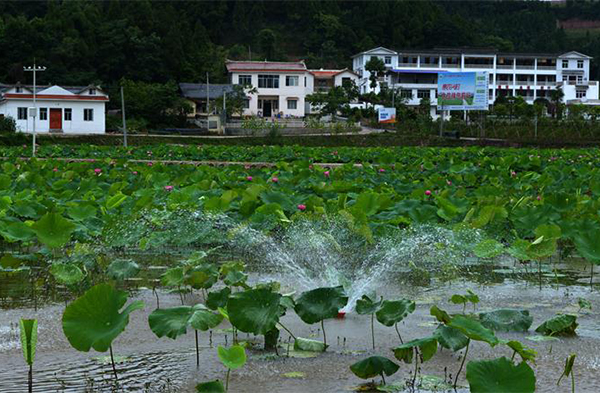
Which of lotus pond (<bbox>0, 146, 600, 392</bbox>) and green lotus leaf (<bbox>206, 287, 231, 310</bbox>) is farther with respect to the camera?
green lotus leaf (<bbox>206, 287, 231, 310</bbox>)

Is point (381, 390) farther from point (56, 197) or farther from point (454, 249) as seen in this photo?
point (56, 197)

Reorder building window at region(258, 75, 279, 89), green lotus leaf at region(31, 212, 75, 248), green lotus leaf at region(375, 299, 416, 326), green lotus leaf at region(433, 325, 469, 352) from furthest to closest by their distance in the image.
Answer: building window at region(258, 75, 279, 89) < green lotus leaf at region(31, 212, 75, 248) < green lotus leaf at region(375, 299, 416, 326) < green lotus leaf at region(433, 325, 469, 352)

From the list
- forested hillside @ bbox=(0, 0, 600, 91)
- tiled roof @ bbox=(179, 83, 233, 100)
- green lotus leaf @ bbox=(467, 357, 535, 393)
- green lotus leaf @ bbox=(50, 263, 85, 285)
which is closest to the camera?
green lotus leaf @ bbox=(467, 357, 535, 393)

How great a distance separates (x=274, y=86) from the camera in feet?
172

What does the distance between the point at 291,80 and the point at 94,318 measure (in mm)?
50197

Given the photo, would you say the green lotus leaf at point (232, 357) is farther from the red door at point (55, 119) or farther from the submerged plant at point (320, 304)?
the red door at point (55, 119)

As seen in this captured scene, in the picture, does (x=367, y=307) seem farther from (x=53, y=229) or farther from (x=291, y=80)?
(x=291, y=80)

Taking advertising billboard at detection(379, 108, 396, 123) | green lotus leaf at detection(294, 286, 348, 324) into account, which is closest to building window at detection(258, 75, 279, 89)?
advertising billboard at detection(379, 108, 396, 123)

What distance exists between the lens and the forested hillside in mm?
53094

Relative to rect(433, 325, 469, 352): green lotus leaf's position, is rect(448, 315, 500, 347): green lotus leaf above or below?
above

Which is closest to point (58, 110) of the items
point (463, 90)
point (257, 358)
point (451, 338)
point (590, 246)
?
point (463, 90)

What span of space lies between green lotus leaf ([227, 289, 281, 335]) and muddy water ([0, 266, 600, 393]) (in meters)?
0.19

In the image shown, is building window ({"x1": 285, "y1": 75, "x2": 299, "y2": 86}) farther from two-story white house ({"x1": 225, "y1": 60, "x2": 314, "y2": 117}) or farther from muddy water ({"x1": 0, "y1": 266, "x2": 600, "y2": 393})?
muddy water ({"x1": 0, "y1": 266, "x2": 600, "y2": 393})

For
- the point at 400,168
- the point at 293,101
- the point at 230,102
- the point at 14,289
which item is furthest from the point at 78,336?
the point at 293,101
